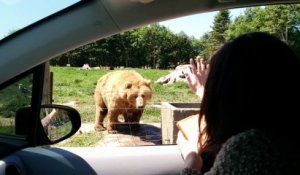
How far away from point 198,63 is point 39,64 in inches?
23.4

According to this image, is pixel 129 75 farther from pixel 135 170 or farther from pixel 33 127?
pixel 33 127

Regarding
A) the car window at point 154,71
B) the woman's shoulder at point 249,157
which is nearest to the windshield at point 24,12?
the woman's shoulder at point 249,157

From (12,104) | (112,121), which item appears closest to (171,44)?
(112,121)

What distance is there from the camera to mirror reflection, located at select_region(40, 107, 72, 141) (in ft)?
6.51

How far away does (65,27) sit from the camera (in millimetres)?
1756

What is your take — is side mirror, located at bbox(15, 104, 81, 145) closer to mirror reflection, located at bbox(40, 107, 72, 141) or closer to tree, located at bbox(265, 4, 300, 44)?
mirror reflection, located at bbox(40, 107, 72, 141)

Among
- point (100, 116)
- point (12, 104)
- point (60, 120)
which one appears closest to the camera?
point (12, 104)

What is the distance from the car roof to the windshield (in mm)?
22

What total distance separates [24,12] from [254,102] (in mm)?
903

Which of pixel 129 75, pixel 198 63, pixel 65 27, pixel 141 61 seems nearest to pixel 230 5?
pixel 198 63

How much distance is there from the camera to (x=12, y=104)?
187 centimetres

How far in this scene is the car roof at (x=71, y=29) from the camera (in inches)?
67.5

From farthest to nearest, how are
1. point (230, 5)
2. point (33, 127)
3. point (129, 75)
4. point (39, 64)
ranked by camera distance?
point (129, 75), point (230, 5), point (33, 127), point (39, 64)

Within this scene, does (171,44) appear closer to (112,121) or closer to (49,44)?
(112,121)
